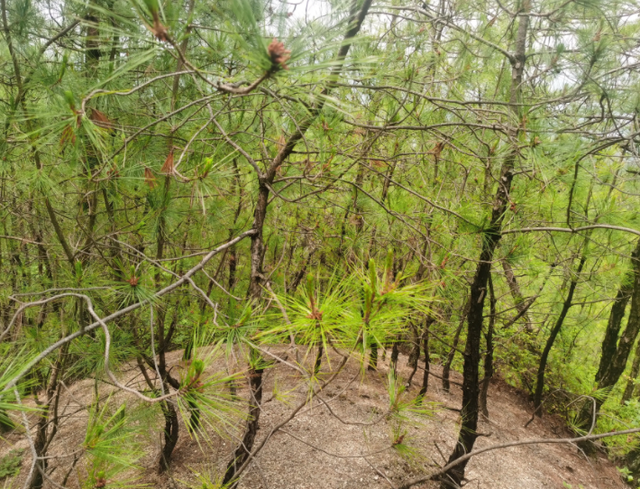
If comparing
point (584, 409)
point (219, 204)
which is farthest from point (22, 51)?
point (584, 409)

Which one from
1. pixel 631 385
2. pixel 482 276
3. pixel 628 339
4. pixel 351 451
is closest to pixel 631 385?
pixel 631 385

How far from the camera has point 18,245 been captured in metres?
3.37

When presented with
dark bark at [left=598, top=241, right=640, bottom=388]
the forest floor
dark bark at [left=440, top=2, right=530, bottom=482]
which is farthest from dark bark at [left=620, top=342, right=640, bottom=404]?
dark bark at [left=440, top=2, right=530, bottom=482]

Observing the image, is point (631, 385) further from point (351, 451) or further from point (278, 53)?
point (278, 53)

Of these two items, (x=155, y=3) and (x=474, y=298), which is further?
(x=474, y=298)

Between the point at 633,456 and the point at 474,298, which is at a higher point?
the point at 474,298

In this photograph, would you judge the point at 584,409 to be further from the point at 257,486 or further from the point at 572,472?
the point at 257,486

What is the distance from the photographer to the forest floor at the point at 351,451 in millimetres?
2326

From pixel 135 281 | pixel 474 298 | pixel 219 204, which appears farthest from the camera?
pixel 219 204

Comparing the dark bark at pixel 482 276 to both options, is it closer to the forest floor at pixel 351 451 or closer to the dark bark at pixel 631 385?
the forest floor at pixel 351 451

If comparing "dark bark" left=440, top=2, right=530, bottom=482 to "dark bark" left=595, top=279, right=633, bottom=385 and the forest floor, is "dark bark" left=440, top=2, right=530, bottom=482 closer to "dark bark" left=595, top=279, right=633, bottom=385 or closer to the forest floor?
the forest floor

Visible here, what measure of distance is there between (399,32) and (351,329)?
6.96 ft

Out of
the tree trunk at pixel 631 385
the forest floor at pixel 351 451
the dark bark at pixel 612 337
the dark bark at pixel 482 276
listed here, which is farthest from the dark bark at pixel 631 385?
the dark bark at pixel 482 276

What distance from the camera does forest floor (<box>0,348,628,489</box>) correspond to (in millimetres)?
2326
